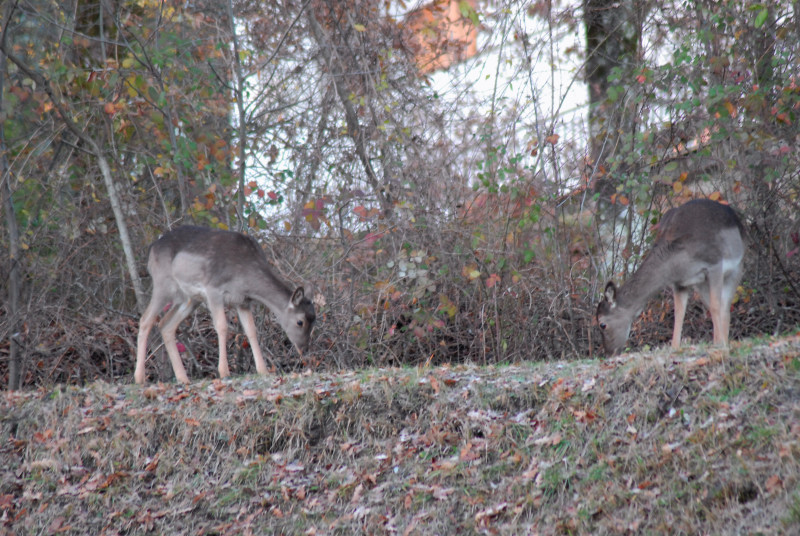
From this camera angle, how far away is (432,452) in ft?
22.2

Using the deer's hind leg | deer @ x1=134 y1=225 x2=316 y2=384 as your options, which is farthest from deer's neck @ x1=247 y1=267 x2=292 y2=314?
the deer's hind leg

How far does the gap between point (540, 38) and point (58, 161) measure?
719cm

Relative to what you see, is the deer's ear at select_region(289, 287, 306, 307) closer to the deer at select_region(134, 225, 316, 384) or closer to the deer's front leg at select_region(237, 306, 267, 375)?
the deer at select_region(134, 225, 316, 384)

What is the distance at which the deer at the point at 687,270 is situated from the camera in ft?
28.8

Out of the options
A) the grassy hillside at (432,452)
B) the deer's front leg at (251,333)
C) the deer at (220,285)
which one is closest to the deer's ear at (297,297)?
the deer at (220,285)

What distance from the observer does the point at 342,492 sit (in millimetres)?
6590

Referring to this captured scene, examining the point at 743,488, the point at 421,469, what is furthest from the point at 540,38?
the point at 743,488

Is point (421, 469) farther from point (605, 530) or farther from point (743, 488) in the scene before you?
point (743, 488)

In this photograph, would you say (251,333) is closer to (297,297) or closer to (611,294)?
(297,297)

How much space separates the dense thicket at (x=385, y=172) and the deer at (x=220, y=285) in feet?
1.66

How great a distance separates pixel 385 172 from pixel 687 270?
442 centimetres

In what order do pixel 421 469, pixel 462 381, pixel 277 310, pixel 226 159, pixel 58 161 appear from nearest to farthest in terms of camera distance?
pixel 421 469 < pixel 462 381 < pixel 277 310 < pixel 226 159 < pixel 58 161

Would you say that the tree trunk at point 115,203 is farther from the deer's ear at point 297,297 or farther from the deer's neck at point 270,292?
the deer's ear at point 297,297

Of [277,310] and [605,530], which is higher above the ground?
[277,310]
